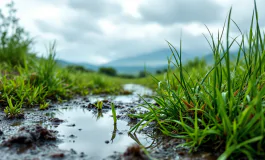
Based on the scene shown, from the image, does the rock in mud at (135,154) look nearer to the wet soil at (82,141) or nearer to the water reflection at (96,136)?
the wet soil at (82,141)

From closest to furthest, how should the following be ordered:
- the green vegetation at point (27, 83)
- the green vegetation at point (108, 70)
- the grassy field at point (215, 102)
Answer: the grassy field at point (215, 102) → the green vegetation at point (27, 83) → the green vegetation at point (108, 70)

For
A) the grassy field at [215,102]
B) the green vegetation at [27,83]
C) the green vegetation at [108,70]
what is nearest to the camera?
the grassy field at [215,102]

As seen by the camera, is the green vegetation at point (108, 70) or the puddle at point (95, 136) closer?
the puddle at point (95, 136)

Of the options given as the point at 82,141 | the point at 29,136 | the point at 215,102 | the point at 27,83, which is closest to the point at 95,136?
the point at 82,141

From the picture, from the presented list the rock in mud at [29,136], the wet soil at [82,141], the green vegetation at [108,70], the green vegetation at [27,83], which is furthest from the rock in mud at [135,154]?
the green vegetation at [108,70]

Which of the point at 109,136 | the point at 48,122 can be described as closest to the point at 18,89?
the point at 48,122

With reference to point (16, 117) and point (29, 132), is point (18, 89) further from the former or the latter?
point (29, 132)

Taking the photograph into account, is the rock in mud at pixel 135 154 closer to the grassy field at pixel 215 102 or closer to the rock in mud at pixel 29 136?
the grassy field at pixel 215 102

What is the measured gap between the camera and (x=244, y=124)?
1.36m

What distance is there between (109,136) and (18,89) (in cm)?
194

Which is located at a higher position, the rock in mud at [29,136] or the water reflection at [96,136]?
the rock in mud at [29,136]

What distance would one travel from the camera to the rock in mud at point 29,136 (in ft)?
5.21

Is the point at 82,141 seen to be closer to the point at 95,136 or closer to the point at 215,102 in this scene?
the point at 95,136

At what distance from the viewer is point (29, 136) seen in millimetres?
1615
